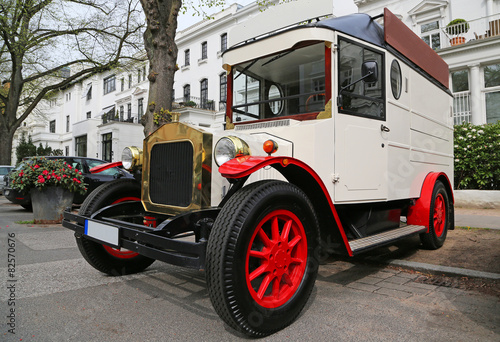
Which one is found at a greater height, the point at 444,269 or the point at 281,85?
the point at 281,85

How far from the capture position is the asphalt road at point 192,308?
2.41 m

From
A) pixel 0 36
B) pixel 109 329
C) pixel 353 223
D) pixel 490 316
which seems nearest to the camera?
pixel 109 329

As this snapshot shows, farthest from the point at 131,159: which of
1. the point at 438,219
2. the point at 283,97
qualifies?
the point at 438,219

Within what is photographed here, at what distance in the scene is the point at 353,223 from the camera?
393 cm

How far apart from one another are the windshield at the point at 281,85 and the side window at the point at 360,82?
22cm

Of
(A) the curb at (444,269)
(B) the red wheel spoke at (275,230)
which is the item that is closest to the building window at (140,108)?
(A) the curb at (444,269)

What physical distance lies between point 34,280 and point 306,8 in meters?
3.96

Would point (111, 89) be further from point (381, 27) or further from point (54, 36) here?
point (381, 27)

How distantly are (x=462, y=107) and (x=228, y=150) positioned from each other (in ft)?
47.3

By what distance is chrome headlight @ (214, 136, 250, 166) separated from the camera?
2.69m

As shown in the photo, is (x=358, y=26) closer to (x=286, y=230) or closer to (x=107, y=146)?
(x=286, y=230)

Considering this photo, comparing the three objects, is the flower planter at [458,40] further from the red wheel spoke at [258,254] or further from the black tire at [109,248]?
the red wheel spoke at [258,254]

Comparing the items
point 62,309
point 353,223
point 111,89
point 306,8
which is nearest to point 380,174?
point 353,223

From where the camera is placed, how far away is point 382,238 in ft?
12.1
